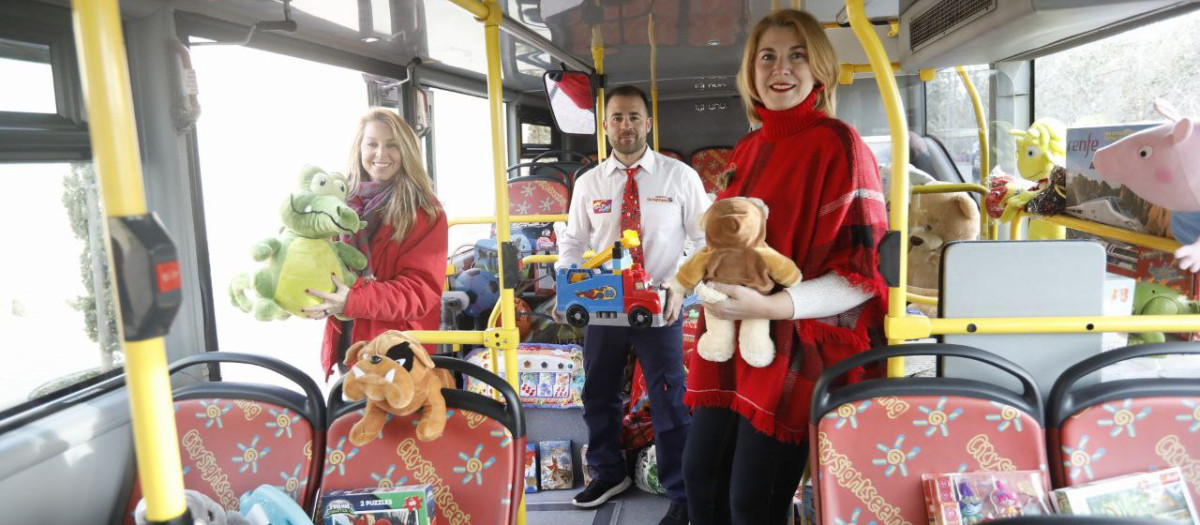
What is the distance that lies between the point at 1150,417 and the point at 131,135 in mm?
1905

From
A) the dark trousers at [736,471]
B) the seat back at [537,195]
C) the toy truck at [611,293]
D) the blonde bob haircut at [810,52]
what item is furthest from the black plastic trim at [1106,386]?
the seat back at [537,195]

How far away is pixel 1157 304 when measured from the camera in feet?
6.74

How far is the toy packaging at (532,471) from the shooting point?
3.47m

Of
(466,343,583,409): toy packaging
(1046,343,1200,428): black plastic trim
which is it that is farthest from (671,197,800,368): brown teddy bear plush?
(466,343,583,409): toy packaging

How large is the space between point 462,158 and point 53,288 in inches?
131

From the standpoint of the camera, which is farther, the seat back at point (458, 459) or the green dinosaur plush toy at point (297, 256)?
the green dinosaur plush toy at point (297, 256)

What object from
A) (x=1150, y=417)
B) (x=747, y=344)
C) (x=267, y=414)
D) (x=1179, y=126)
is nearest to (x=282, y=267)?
(x=267, y=414)

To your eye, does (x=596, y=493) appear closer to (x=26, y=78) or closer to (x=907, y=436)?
(x=907, y=436)

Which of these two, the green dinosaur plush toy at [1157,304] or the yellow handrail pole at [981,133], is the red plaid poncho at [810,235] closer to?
the green dinosaur plush toy at [1157,304]

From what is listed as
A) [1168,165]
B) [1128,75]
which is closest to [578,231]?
[1168,165]

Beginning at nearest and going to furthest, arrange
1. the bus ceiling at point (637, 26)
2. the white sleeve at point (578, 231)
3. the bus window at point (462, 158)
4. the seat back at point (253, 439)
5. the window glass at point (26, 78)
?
the seat back at point (253, 439)
the window glass at point (26, 78)
the bus ceiling at point (637, 26)
the white sleeve at point (578, 231)
the bus window at point (462, 158)

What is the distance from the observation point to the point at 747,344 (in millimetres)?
1738

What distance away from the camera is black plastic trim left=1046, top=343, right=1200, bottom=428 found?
1601 mm

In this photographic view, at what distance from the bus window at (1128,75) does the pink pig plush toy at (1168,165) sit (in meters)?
0.76
